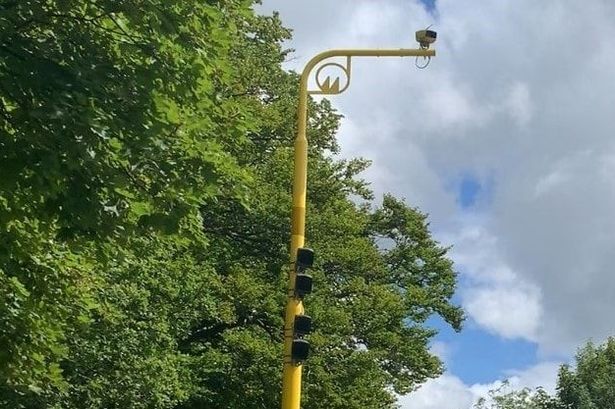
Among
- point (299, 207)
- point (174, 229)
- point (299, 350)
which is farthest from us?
point (299, 207)

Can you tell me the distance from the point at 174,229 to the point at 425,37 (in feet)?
16.8

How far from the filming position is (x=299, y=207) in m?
15.3

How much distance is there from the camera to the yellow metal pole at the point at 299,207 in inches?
574

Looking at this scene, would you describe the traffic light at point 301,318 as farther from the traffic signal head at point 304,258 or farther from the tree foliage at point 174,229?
the tree foliage at point 174,229

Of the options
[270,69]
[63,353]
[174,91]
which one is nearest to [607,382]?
[270,69]

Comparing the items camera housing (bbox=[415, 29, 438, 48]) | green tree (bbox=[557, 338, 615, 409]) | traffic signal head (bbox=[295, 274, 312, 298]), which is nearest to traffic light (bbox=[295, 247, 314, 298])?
traffic signal head (bbox=[295, 274, 312, 298])

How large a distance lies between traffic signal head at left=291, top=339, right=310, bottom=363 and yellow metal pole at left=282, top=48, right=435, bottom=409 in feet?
0.24

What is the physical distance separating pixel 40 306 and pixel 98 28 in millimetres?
5104

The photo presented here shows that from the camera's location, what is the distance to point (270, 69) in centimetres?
3378

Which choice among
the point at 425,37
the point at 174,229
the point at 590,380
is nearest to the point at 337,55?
the point at 425,37

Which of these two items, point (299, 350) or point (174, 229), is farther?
point (299, 350)

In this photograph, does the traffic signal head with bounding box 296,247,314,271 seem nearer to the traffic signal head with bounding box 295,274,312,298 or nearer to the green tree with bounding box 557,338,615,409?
the traffic signal head with bounding box 295,274,312,298

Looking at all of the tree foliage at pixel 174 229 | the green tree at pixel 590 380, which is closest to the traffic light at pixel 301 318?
the tree foliage at pixel 174 229

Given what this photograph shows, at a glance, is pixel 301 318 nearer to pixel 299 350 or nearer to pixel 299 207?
pixel 299 350
